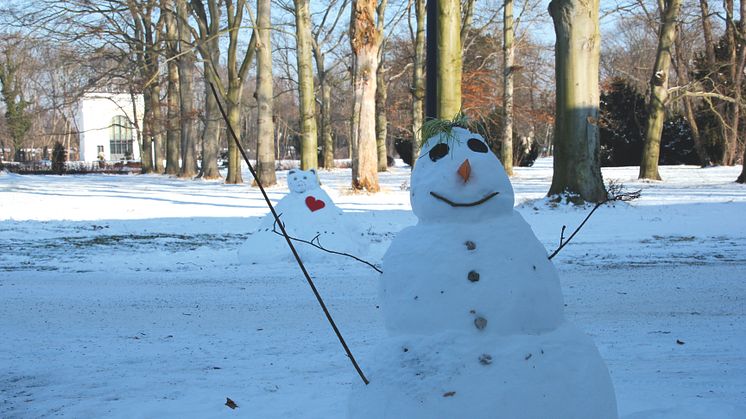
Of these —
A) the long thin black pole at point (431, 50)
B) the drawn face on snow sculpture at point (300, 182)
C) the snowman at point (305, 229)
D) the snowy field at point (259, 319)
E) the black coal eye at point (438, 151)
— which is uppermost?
the long thin black pole at point (431, 50)

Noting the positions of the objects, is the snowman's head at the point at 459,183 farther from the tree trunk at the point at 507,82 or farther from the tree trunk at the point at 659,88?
the tree trunk at the point at 507,82

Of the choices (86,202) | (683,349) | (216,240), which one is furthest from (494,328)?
(86,202)

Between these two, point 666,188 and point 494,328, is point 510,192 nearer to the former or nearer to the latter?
point 494,328

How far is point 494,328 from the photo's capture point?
263 centimetres

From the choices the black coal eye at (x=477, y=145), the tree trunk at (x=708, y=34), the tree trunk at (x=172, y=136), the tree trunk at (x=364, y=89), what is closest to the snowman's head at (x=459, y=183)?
the black coal eye at (x=477, y=145)

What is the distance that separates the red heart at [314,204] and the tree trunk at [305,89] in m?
13.5

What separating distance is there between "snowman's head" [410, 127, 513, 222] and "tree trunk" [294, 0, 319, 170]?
64.6ft

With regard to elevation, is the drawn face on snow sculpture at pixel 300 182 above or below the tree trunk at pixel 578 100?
below

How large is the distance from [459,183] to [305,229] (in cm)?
607

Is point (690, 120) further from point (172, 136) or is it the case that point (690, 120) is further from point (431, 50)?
point (431, 50)

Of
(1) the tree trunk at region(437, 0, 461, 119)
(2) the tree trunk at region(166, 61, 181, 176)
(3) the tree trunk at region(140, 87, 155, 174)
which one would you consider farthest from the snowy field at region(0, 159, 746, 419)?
(2) the tree trunk at region(166, 61, 181, 176)

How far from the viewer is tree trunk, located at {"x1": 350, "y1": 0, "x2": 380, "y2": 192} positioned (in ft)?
60.1

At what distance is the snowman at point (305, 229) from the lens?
877 cm

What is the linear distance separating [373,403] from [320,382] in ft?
6.00
